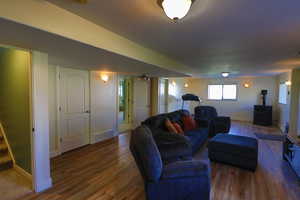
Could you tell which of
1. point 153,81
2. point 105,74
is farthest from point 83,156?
point 153,81

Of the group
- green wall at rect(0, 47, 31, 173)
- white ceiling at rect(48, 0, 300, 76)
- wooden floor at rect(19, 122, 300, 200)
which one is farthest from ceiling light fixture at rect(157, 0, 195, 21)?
wooden floor at rect(19, 122, 300, 200)

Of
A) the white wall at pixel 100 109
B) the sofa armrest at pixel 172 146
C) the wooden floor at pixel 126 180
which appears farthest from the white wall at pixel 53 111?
the sofa armrest at pixel 172 146

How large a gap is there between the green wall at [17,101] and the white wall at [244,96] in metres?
8.31

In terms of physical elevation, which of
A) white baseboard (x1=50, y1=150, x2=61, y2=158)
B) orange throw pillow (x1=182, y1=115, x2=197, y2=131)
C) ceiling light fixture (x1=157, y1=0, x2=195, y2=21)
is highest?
ceiling light fixture (x1=157, y1=0, x2=195, y2=21)

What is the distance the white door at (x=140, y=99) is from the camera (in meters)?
6.21

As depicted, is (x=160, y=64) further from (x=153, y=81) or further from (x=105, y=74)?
(x=153, y=81)

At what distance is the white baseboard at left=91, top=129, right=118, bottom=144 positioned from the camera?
4.65 metres

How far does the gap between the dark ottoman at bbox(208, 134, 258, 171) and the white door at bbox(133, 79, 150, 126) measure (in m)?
3.39

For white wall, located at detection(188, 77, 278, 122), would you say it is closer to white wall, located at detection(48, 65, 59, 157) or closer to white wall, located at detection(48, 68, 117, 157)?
white wall, located at detection(48, 68, 117, 157)

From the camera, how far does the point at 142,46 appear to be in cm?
288

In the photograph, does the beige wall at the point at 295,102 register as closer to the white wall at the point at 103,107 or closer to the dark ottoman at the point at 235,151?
the dark ottoman at the point at 235,151

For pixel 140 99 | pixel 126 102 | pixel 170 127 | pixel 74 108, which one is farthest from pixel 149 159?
pixel 126 102

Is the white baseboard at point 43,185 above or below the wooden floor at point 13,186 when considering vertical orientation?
above

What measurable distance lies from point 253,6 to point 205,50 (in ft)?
5.12
